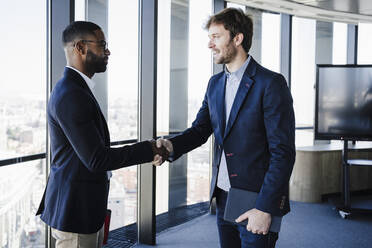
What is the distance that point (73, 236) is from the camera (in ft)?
5.19

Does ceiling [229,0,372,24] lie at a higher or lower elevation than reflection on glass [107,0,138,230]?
higher

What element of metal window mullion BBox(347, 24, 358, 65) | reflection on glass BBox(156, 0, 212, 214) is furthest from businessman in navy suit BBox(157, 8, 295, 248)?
metal window mullion BBox(347, 24, 358, 65)

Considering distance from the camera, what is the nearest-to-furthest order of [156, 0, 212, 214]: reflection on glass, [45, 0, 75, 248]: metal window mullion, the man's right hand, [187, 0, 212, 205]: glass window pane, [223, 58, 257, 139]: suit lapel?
[223, 58, 257, 139]: suit lapel
the man's right hand
[45, 0, 75, 248]: metal window mullion
[156, 0, 212, 214]: reflection on glass
[187, 0, 212, 205]: glass window pane

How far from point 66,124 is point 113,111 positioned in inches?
71.6

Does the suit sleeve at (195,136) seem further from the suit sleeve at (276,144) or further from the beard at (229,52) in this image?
the suit sleeve at (276,144)

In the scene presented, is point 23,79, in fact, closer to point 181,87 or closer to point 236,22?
point 236,22

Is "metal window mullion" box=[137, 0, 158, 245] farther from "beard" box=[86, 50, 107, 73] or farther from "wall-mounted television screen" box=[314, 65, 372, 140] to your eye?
"wall-mounted television screen" box=[314, 65, 372, 140]

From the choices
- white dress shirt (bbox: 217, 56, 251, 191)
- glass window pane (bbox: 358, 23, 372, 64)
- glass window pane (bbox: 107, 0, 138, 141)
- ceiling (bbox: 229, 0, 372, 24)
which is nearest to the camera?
white dress shirt (bbox: 217, 56, 251, 191)

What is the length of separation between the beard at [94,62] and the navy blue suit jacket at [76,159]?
134 millimetres

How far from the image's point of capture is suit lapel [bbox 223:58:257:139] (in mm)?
1609

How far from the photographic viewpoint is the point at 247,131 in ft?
5.24

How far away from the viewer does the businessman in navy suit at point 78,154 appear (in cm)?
147

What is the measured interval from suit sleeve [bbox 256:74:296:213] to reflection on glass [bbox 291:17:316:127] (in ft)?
14.8

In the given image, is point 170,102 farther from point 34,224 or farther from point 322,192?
point 322,192
